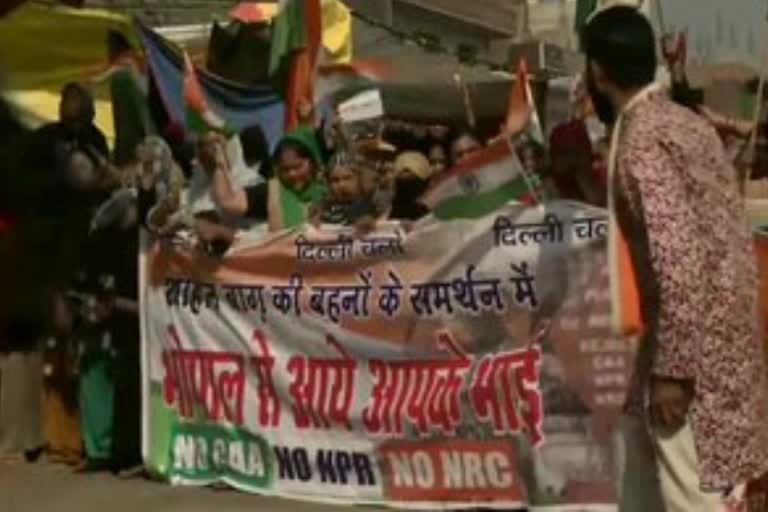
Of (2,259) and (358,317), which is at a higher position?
(2,259)

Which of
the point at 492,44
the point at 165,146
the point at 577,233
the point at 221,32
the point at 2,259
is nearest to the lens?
the point at 2,259

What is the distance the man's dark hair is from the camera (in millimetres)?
4926

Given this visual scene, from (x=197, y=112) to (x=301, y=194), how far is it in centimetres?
139

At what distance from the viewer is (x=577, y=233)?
24.6 feet

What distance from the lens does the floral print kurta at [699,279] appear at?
4617mm

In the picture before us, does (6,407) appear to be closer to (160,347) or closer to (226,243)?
(160,347)

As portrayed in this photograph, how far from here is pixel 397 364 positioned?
8305 millimetres

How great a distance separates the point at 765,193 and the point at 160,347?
334 cm

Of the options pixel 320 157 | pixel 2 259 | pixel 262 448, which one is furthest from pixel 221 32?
pixel 2 259

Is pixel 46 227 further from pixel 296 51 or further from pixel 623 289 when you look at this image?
pixel 296 51

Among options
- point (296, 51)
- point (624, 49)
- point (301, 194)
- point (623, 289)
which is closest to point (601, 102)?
point (624, 49)

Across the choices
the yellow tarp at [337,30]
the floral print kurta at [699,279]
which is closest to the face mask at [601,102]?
the floral print kurta at [699,279]

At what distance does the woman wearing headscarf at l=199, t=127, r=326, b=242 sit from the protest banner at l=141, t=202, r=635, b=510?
0.64 feet

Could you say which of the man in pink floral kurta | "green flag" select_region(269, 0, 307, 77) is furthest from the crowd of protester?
the man in pink floral kurta
